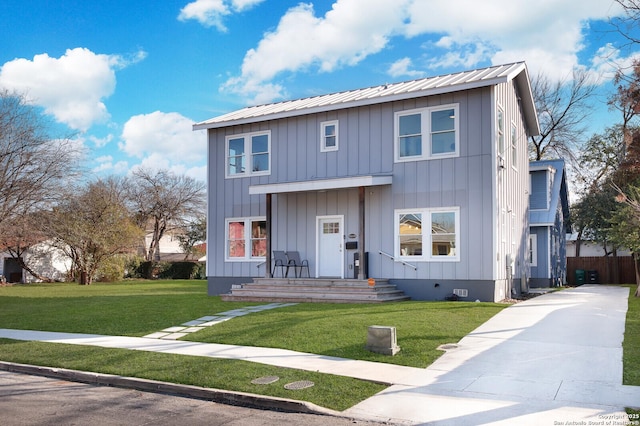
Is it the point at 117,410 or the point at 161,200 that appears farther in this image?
the point at 161,200

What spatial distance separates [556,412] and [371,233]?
11.4m

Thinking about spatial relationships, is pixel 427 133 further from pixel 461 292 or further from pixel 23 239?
pixel 23 239

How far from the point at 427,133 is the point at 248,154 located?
249 inches

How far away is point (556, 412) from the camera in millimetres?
6305

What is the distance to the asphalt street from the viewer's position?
20.5 ft

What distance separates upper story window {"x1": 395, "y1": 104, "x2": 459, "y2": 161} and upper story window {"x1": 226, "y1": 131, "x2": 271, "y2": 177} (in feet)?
15.3

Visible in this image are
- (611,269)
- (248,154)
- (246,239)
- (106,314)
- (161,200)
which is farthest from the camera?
(161,200)

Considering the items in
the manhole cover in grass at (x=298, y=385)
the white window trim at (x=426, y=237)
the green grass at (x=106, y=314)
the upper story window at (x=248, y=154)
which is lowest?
the manhole cover in grass at (x=298, y=385)

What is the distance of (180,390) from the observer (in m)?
7.65

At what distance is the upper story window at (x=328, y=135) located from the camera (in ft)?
60.5

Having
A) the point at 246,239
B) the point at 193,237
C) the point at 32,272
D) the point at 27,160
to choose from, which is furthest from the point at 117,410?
the point at 193,237

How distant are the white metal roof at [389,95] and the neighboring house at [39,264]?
19.4 metres

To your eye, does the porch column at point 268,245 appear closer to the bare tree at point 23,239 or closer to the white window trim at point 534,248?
the bare tree at point 23,239

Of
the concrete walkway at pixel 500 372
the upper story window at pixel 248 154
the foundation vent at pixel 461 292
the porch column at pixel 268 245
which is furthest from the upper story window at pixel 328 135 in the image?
the concrete walkway at pixel 500 372
